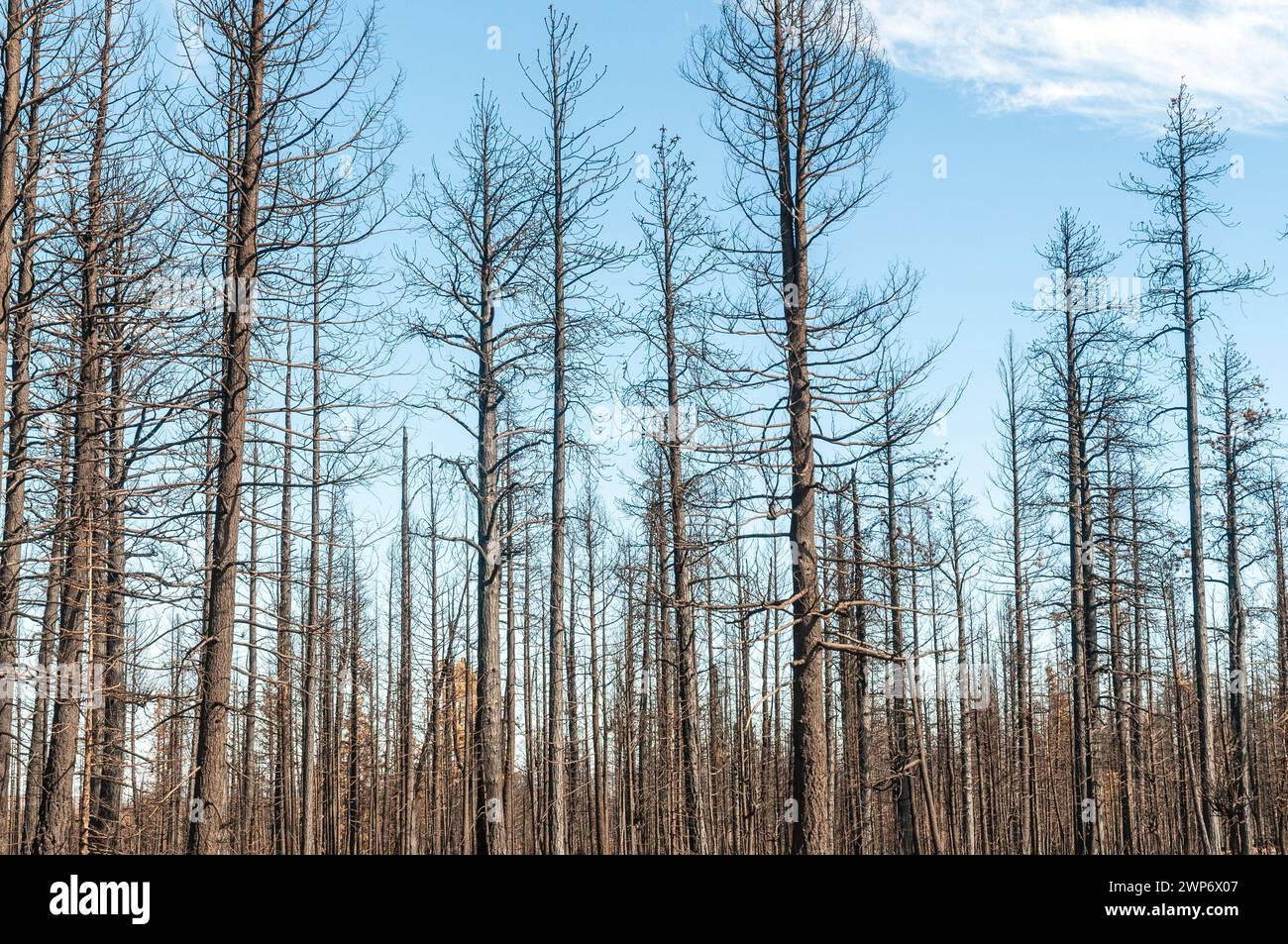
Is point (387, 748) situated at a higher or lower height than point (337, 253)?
lower

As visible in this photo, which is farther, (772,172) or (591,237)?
(591,237)

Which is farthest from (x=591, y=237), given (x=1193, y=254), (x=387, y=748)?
(x=387, y=748)

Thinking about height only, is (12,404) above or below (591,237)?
below

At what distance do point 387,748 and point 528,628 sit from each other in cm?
541
